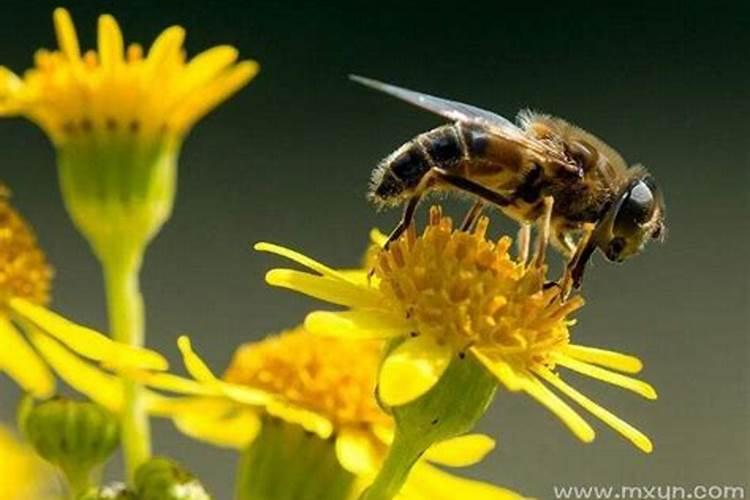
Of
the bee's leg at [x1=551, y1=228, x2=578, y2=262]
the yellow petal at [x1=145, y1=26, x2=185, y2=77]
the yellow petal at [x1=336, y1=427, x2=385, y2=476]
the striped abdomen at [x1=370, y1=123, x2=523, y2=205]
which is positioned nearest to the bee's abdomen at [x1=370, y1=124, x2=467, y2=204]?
the striped abdomen at [x1=370, y1=123, x2=523, y2=205]

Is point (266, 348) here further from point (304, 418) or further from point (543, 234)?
point (543, 234)

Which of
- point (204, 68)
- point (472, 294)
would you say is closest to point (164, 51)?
point (204, 68)

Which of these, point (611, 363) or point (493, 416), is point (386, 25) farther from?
point (611, 363)

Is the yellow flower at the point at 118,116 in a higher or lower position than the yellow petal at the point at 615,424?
higher

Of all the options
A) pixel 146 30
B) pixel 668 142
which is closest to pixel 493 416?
pixel 668 142

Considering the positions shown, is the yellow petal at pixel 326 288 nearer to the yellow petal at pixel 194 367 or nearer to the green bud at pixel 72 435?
the yellow petal at pixel 194 367

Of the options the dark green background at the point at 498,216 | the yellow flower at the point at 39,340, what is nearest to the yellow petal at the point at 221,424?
the yellow flower at the point at 39,340

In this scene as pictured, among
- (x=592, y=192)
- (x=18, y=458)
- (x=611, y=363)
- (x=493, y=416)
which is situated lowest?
(x=493, y=416)
